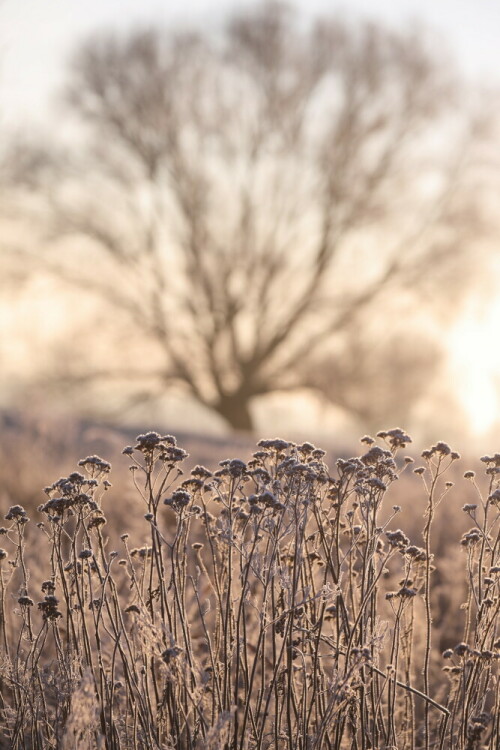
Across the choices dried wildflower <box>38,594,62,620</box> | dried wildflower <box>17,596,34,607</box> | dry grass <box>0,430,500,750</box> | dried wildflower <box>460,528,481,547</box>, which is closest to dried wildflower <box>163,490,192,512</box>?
dry grass <box>0,430,500,750</box>

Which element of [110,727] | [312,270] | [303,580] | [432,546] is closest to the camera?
[110,727]

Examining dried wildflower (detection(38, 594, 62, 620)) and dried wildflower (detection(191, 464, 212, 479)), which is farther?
dried wildflower (detection(191, 464, 212, 479))

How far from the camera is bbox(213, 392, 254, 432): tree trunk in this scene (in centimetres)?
2117

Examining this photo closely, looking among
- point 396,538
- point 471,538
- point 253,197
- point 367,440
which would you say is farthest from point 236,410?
point 396,538

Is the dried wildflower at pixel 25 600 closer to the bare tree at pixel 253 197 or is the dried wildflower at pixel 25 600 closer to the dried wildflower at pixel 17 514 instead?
the dried wildflower at pixel 17 514

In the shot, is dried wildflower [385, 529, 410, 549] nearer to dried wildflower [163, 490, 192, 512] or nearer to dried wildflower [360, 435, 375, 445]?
dried wildflower [360, 435, 375, 445]

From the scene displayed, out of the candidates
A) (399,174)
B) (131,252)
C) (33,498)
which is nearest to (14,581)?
(33,498)

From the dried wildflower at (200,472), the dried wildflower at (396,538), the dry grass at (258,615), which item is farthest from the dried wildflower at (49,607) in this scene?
the dried wildflower at (396,538)

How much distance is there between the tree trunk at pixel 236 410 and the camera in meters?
21.2

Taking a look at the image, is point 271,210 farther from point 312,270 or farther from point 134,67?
point 134,67

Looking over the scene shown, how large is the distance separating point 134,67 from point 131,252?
3720 mm

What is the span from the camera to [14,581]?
17.6ft

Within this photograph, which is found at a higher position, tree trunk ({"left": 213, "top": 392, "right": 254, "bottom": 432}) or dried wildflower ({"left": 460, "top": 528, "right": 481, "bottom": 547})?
tree trunk ({"left": 213, "top": 392, "right": 254, "bottom": 432})

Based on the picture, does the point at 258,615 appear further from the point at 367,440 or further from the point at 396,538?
the point at 367,440
